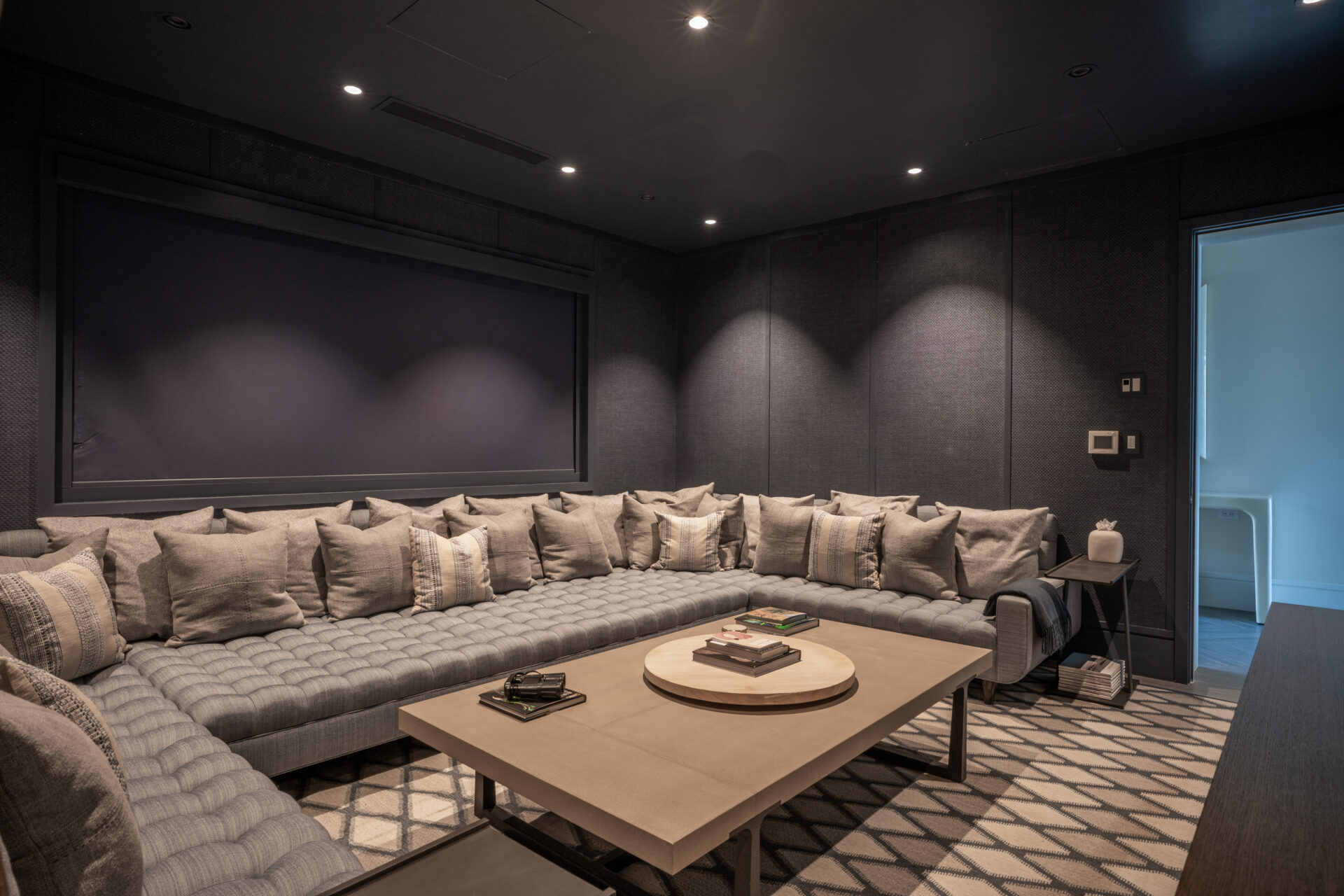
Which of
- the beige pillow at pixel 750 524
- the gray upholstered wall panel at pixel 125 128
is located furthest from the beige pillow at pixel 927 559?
the gray upholstered wall panel at pixel 125 128

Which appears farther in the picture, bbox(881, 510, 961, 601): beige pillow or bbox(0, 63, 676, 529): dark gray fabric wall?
bbox(881, 510, 961, 601): beige pillow

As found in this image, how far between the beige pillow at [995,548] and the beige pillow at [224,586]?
3.29m

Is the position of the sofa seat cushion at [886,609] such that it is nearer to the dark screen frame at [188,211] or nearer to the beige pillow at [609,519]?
the beige pillow at [609,519]

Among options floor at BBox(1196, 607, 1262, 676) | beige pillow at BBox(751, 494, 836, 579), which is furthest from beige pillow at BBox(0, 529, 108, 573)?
floor at BBox(1196, 607, 1262, 676)

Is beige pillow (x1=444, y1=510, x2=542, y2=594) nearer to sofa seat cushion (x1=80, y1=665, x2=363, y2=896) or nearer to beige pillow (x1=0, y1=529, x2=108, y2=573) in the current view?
beige pillow (x1=0, y1=529, x2=108, y2=573)

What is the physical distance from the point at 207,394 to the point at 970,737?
12.6 feet

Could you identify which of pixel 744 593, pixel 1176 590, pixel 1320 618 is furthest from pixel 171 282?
pixel 1176 590

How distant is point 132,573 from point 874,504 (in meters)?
3.63

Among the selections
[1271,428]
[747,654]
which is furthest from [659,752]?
[1271,428]

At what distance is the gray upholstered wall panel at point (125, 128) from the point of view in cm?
298

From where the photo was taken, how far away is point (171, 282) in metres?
3.34

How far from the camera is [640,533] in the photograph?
4551 millimetres

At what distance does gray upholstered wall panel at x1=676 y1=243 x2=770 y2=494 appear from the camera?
5.30m

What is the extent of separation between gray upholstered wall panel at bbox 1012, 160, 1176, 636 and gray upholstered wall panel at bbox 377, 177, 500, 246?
3.19m
